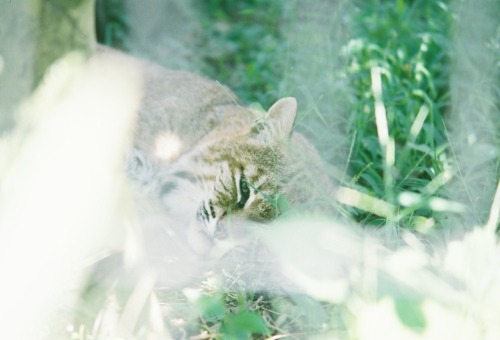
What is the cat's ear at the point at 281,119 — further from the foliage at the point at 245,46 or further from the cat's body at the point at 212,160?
the foliage at the point at 245,46

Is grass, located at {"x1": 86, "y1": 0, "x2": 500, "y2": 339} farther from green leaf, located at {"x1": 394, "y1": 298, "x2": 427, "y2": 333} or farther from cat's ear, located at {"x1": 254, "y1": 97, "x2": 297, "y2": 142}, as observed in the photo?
cat's ear, located at {"x1": 254, "y1": 97, "x2": 297, "y2": 142}

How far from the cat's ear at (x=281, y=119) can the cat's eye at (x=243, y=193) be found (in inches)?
10.0

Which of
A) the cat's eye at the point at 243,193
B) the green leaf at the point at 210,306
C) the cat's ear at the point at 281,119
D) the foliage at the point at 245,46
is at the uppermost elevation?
the cat's ear at the point at 281,119

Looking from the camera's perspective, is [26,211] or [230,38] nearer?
[26,211]

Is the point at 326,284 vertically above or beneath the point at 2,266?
above

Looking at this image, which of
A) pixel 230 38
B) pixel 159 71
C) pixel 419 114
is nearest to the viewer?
pixel 419 114

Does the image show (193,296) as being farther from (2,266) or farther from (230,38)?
(230,38)

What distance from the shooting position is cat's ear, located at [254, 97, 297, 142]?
3.26 meters

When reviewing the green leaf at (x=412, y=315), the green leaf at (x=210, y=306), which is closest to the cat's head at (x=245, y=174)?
the green leaf at (x=210, y=306)

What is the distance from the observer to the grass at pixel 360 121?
2502 millimetres

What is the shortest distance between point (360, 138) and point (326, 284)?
56.5 inches

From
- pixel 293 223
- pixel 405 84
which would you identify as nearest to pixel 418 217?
pixel 293 223

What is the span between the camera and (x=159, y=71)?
4.06 m

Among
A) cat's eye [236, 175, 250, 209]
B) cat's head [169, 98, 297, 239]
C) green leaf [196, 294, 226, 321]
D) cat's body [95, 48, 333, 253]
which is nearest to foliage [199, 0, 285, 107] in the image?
cat's body [95, 48, 333, 253]
